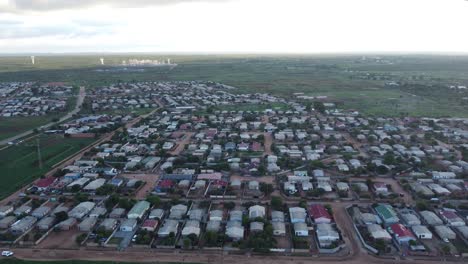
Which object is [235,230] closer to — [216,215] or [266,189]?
[216,215]

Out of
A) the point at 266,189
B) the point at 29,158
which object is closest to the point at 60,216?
the point at 266,189

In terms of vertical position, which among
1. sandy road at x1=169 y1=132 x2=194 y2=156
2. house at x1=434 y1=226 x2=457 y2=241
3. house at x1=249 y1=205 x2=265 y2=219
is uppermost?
sandy road at x1=169 y1=132 x2=194 y2=156

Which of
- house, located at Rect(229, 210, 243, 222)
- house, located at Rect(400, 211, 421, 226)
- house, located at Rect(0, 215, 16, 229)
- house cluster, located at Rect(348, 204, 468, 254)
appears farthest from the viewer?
house, located at Rect(229, 210, 243, 222)

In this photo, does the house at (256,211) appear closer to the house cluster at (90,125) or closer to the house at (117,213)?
the house at (117,213)

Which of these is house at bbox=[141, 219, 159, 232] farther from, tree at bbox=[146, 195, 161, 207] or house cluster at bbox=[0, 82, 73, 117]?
house cluster at bbox=[0, 82, 73, 117]

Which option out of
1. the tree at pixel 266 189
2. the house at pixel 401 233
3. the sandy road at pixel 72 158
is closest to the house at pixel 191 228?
the tree at pixel 266 189

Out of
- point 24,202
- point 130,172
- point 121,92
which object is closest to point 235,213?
point 130,172

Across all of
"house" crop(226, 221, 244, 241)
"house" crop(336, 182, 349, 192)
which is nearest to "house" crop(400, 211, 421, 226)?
"house" crop(336, 182, 349, 192)
